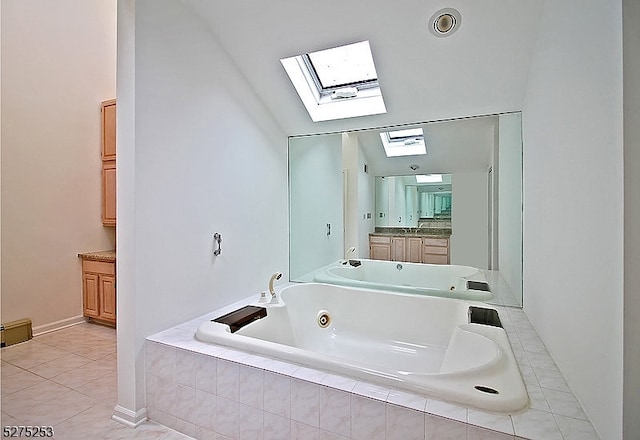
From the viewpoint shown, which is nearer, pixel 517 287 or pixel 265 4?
pixel 265 4

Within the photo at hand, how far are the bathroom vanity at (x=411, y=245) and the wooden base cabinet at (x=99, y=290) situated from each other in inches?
97.7

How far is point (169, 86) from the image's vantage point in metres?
1.90

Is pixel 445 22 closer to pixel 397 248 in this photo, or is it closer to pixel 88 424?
pixel 397 248

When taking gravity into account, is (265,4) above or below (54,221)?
above

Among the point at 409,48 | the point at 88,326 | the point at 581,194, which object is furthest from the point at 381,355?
the point at 88,326

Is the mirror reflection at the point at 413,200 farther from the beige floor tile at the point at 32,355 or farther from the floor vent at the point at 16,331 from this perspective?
the floor vent at the point at 16,331

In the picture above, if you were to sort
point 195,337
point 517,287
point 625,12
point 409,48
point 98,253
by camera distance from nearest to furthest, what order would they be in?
point 625,12 < point 195,337 < point 409,48 < point 517,287 < point 98,253

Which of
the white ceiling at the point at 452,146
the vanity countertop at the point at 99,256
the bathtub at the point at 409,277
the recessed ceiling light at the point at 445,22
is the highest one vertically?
the recessed ceiling light at the point at 445,22

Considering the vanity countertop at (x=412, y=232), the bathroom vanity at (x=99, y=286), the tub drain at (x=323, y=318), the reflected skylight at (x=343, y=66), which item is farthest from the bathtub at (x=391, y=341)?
the bathroom vanity at (x=99, y=286)

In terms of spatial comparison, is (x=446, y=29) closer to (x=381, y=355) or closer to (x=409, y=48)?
(x=409, y=48)

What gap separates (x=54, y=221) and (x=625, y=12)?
4.04 metres

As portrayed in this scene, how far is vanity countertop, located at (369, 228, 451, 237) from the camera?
2.69 m

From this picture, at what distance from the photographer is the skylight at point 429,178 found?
274 cm

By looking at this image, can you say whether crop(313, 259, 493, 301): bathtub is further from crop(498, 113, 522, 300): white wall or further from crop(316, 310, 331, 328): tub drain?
crop(316, 310, 331, 328): tub drain
